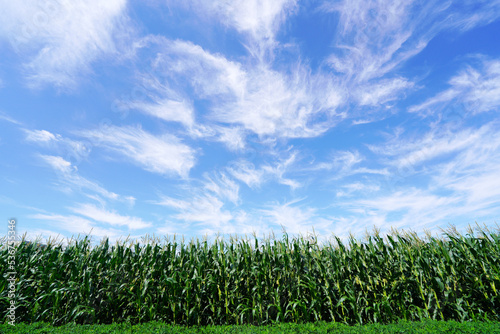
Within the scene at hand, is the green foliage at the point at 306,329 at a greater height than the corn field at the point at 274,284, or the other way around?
the corn field at the point at 274,284

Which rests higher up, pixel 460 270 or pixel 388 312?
pixel 460 270

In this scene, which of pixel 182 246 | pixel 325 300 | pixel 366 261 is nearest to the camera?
pixel 325 300

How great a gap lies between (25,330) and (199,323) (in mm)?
3930

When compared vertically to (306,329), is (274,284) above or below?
above

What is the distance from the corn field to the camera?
7129mm

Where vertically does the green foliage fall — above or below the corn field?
below

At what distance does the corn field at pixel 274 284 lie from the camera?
281 inches

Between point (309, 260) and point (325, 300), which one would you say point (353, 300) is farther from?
point (309, 260)

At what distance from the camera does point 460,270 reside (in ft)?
24.3

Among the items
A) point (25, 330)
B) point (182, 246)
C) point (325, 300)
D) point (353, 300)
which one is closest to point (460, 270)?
point (353, 300)

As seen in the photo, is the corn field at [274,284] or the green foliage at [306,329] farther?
the corn field at [274,284]

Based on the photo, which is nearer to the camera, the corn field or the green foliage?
the green foliage

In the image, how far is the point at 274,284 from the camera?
7.75m

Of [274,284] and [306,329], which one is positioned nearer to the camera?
[306,329]
